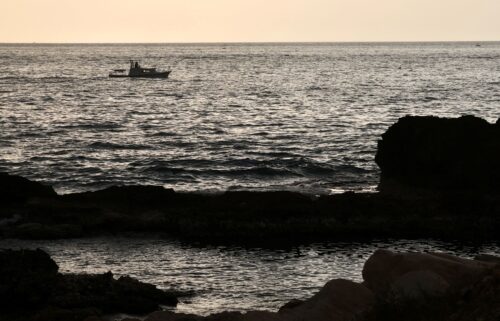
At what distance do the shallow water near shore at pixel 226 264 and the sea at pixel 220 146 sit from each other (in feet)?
0.19

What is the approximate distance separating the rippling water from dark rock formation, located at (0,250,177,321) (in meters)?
18.4

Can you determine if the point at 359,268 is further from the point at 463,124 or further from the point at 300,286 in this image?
the point at 463,124

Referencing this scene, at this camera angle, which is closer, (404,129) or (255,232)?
(255,232)

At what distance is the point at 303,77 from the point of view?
162m

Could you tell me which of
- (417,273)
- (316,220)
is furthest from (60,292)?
(316,220)

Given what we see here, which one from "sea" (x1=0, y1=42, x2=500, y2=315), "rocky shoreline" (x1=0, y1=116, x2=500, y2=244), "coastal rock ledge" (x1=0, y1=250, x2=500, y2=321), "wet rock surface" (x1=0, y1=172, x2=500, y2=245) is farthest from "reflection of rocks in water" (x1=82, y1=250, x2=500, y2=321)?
"rocky shoreline" (x1=0, y1=116, x2=500, y2=244)

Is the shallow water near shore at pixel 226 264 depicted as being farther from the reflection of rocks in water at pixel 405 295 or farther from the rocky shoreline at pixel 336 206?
the reflection of rocks in water at pixel 405 295

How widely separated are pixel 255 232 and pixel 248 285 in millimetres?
5383

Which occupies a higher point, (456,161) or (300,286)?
(456,161)

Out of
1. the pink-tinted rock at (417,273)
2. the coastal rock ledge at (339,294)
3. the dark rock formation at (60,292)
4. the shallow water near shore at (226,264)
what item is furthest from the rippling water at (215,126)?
the pink-tinted rock at (417,273)

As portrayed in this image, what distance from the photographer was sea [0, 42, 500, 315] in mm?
26250

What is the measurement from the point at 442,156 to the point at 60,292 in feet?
60.4

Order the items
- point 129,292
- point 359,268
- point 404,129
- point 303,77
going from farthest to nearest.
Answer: point 303,77 → point 404,129 → point 359,268 → point 129,292

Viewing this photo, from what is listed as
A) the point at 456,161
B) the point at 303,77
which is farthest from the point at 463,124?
the point at 303,77
